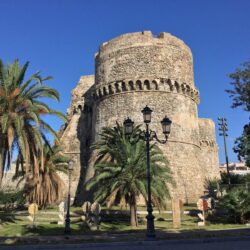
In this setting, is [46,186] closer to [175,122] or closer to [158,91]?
[175,122]

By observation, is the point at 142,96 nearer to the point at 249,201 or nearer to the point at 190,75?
the point at 190,75

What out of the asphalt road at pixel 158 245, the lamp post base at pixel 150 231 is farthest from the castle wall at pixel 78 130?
the asphalt road at pixel 158 245

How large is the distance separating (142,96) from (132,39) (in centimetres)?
527

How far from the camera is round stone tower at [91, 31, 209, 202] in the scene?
94.9 ft

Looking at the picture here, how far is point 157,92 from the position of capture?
96.9 ft

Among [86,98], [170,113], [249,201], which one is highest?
[86,98]

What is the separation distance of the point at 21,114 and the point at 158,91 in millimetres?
14492

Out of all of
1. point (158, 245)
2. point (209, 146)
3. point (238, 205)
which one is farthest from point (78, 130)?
point (158, 245)

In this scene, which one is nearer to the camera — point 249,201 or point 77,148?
point 249,201

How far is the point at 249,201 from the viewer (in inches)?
760

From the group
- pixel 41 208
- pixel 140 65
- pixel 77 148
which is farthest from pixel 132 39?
pixel 41 208

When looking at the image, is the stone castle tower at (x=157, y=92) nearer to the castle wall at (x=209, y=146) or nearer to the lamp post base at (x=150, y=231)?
the castle wall at (x=209, y=146)

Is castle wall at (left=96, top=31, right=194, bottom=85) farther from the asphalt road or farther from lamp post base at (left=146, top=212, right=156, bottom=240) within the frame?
the asphalt road

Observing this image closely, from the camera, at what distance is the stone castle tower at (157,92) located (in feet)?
94.8
